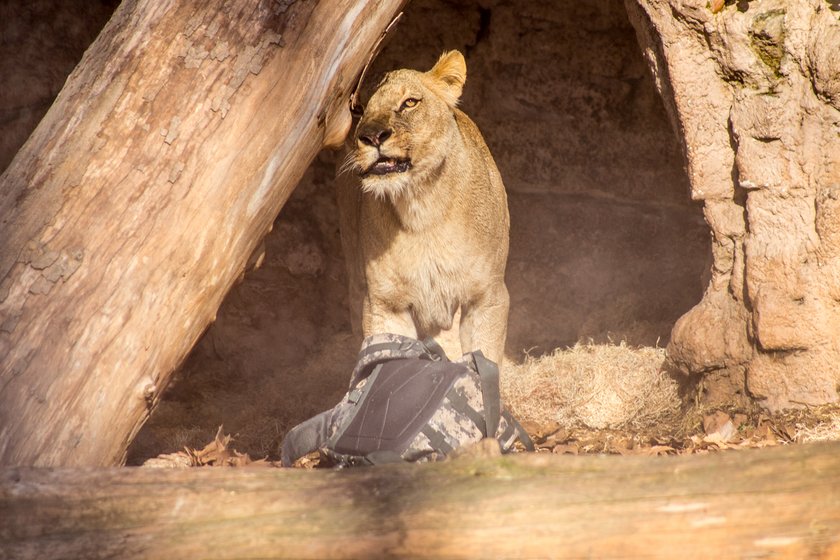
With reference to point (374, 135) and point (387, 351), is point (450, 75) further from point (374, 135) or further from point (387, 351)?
point (387, 351)

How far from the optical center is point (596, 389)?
5.69 meters

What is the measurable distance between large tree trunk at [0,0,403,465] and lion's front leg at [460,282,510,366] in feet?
6.07

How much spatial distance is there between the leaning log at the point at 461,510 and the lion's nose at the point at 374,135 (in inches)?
94.1

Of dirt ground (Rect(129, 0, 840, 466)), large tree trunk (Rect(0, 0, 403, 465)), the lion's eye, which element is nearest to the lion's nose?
the lion's eye

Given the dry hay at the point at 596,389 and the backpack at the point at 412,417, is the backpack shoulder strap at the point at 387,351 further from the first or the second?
the dry hay at the point at 596,389

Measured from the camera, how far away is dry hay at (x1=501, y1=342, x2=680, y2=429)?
545 cm

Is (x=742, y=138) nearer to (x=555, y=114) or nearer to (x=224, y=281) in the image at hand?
(x=555, y=114)

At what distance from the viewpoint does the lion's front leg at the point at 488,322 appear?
5430mm

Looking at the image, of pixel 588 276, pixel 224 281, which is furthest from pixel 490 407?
pixel 588 276

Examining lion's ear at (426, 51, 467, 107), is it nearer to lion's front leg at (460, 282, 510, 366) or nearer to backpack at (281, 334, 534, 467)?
lion's front leg at (460, 282, 510, 366)

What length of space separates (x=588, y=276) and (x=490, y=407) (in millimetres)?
3557

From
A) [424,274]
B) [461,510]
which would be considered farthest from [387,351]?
[461,510]

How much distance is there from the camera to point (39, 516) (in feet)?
8.11

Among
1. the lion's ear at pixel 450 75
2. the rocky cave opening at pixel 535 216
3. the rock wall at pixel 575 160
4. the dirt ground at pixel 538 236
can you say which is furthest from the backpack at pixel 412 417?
the rock wall at pixel 575 160
